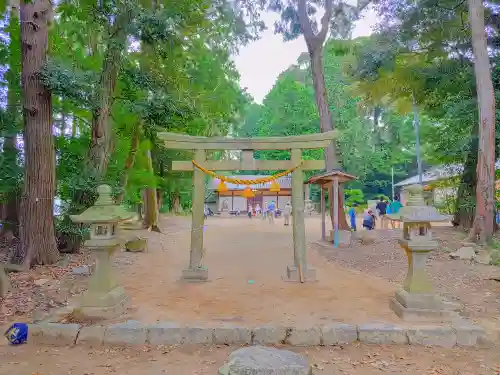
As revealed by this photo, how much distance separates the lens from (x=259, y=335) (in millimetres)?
4672

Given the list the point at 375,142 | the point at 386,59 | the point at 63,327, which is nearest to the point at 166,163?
the point at 386,59

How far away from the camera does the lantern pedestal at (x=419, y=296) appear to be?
5035 mm

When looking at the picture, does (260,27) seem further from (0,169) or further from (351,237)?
(0,169)

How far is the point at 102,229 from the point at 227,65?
1328cm

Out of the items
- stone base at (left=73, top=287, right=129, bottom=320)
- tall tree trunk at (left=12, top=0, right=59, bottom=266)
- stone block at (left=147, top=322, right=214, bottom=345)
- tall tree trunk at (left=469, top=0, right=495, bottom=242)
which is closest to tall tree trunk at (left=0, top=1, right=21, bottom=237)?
tall tree trunk at (left=12, top=0, right=59, bottom=266)

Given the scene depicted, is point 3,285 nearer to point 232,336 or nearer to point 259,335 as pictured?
point 232,336

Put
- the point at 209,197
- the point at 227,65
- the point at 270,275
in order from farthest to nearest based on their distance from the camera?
the point at 209,197, the point at 227,65, the point at 270,275

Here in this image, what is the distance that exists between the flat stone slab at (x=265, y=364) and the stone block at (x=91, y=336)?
97.3 inches

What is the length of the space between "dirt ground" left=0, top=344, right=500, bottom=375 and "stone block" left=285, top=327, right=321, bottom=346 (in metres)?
0.12

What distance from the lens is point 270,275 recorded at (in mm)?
8062

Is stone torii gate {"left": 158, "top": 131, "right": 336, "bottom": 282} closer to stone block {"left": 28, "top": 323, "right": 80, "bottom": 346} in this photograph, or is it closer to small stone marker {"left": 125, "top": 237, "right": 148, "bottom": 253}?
stone block {"left": 28, "top": 323, "right": 80, "bottom": 346}

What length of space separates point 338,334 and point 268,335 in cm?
94

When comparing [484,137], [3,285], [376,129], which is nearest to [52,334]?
[3,285]

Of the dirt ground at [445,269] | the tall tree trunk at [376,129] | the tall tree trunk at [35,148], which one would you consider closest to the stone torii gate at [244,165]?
the dirt ground at [445,269]
